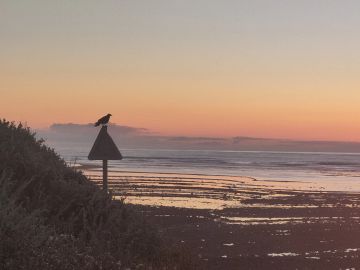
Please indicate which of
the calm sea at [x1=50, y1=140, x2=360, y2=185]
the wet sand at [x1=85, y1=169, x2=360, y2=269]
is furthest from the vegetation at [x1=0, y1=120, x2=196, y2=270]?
the calm sea at [x1=50, y1=140, x2=360, y2=185]

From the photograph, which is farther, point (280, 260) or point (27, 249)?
point (280, 260)

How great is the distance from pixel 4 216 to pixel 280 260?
9751mm

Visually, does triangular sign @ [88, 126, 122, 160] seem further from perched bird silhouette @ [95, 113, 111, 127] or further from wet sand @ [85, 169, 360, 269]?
wet sand @ [85, 169, 360, 269]

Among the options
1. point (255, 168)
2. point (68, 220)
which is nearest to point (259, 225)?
Result: point (68, 220)

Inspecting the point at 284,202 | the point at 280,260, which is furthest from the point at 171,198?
the point at 280,260

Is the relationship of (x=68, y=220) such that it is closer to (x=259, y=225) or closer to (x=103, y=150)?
(x=103, y=150)

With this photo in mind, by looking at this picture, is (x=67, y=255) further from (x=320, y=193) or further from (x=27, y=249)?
(x=320, y=193)

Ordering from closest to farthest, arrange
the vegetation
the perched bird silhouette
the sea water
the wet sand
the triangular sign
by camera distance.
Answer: the vegetation, the triangular sign, the perched bird silhouette, the wet sand, the sea water

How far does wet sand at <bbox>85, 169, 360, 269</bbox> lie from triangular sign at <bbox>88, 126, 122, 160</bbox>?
1388 millimetres

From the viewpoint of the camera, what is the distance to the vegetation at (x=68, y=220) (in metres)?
6.87

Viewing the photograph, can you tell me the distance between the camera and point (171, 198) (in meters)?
31.6

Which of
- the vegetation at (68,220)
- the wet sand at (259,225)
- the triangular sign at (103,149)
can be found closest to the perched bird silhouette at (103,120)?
the triangular sign at (103,149)

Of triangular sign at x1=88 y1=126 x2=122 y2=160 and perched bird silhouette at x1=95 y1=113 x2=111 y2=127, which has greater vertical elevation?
perched bird silhouette at x1=95 y1=113 x2=111 y2=127

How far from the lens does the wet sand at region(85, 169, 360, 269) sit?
582 inches
